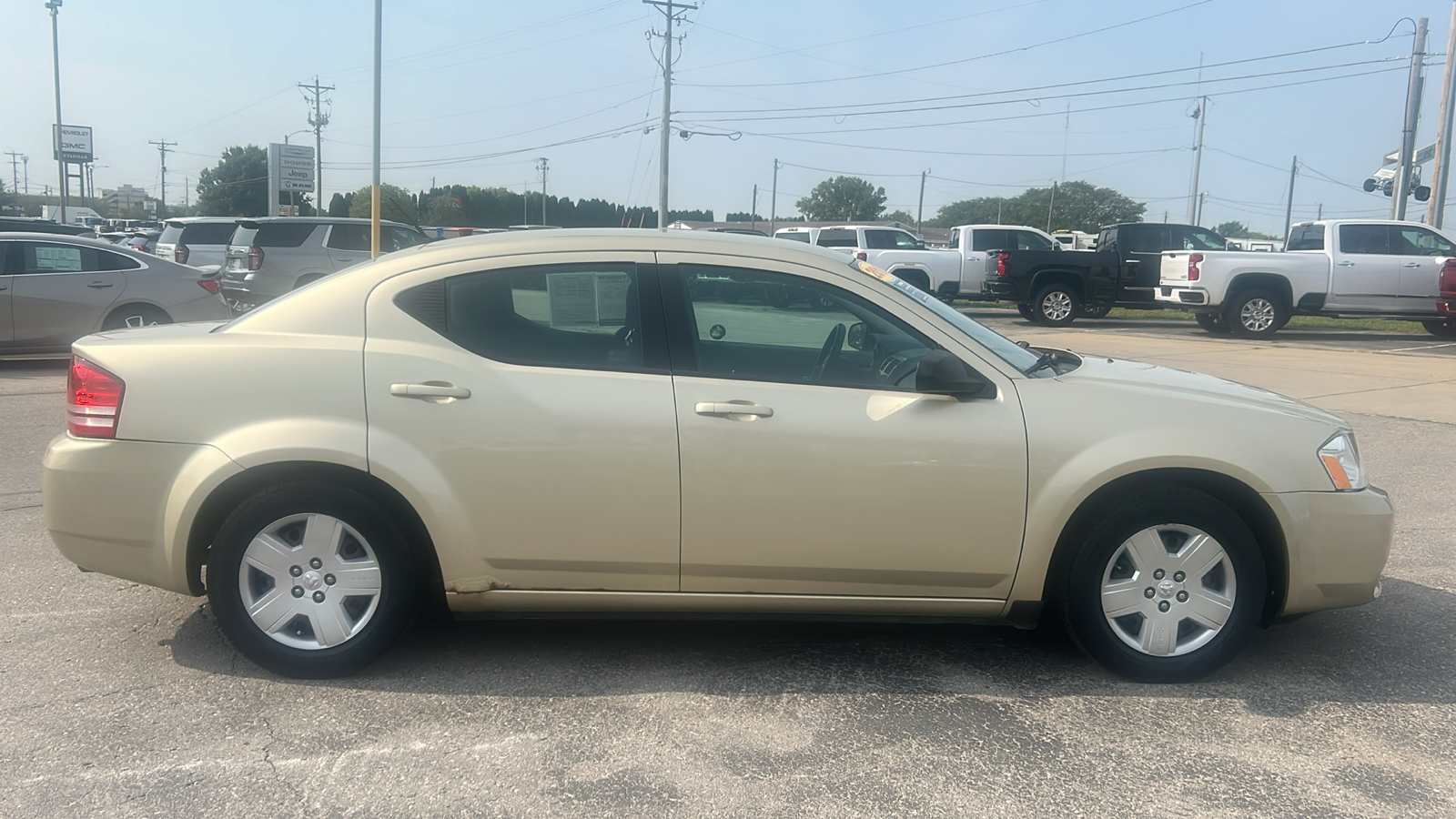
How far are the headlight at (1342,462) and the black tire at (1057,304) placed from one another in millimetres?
18556

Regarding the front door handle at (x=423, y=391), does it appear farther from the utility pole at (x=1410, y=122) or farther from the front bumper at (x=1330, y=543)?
the utility pole at (x=1410, y=122)

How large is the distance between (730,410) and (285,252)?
1514 centimetres

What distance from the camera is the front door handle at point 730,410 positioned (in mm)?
3746

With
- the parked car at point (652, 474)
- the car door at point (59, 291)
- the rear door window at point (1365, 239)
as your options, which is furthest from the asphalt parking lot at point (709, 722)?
the rear door window at point (1365, 239)

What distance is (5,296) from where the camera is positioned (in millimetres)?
11703

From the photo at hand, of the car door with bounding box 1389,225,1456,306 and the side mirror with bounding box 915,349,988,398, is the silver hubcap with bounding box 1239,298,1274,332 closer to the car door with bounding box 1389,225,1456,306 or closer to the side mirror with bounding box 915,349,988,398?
the car door with bounding box 1389,225,1456,306

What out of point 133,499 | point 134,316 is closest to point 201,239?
point 134,316

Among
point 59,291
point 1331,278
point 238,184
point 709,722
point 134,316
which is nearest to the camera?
point 709,722

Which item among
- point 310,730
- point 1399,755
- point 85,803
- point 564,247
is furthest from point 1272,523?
point 85,803

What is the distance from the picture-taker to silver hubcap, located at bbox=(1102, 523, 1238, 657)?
3857mm

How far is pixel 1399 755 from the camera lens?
3.44 m

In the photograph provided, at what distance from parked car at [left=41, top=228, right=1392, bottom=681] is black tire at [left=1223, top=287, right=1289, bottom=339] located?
16955 millimetres

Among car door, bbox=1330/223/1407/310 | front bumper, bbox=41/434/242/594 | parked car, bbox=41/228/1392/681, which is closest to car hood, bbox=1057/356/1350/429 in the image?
parked car, bbox=41/228/1392/681

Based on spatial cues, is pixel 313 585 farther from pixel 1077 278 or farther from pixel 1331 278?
pixel 1077 278
